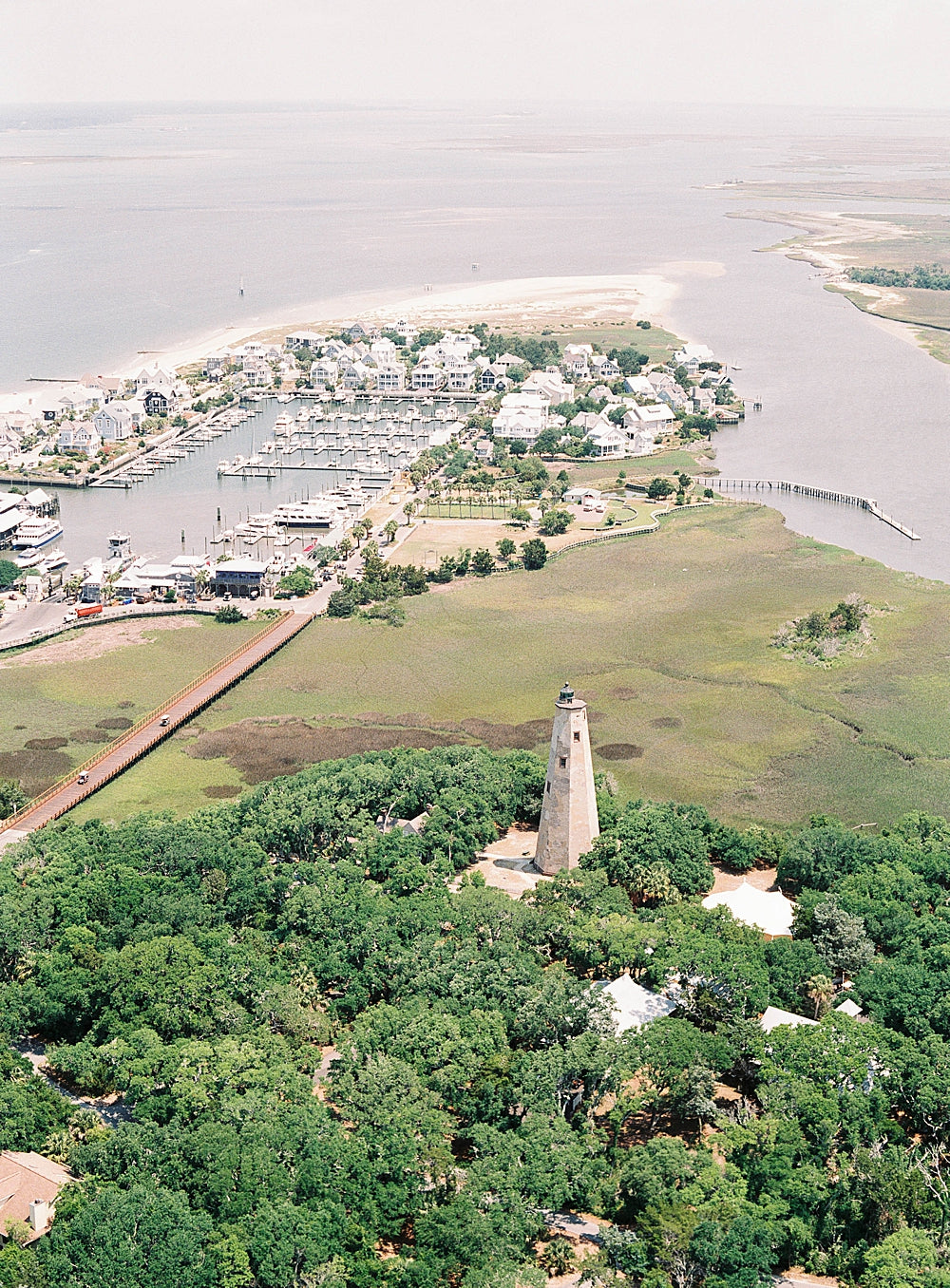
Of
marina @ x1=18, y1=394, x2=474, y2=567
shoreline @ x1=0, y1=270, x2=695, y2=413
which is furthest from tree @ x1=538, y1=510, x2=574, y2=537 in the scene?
shoreline @ x1=0, y1=270, x2=695, y2=413

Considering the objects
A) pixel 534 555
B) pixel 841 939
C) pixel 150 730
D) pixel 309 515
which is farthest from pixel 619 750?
pixel 309 515

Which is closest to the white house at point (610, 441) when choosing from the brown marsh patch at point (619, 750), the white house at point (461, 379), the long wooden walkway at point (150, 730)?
the white house at point (461, 379)

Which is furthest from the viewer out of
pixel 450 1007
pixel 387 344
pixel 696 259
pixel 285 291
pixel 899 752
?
pixel 696 259

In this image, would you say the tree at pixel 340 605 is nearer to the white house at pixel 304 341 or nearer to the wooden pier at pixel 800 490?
the wooden pier at pixel 800 490

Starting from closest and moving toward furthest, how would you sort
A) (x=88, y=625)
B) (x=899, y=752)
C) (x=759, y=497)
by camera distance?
(x=899, y=752), (x=88, y=625), (x=759, y=497)

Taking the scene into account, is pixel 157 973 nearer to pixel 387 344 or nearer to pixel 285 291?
pixel 387 344

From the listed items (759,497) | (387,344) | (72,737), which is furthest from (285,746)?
(387,344)

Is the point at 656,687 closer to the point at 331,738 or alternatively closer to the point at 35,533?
the point at 331,738
